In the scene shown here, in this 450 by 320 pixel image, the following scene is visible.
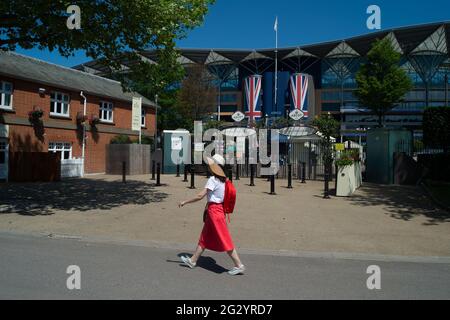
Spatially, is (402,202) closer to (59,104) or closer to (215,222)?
(215,222)

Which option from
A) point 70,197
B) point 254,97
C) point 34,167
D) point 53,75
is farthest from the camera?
point 254,97

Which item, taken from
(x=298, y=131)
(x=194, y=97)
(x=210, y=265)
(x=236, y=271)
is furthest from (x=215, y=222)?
(x=194, y=97)

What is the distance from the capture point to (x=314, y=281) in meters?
5.30

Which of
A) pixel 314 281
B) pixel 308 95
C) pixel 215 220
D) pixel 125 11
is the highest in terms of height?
pixel 308 95

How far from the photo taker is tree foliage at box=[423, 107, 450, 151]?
17406 mm

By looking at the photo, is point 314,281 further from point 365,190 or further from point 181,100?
point 181,100

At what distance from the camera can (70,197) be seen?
13188 millimetres

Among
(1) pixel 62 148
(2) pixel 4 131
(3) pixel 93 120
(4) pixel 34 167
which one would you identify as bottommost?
(4) pixel 34 167

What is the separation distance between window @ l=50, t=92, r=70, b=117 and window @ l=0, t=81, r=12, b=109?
2.50 m

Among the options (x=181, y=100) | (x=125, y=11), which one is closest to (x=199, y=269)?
(x=125, y=11)

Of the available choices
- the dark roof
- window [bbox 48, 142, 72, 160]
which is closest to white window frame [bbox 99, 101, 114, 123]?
the dark roof

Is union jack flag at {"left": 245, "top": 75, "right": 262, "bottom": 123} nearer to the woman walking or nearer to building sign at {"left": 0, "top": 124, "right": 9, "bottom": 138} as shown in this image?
building sign at {"left": 0, "top": 124, "right": 9, "bottom": 138}

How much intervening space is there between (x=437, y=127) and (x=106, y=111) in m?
19.5
